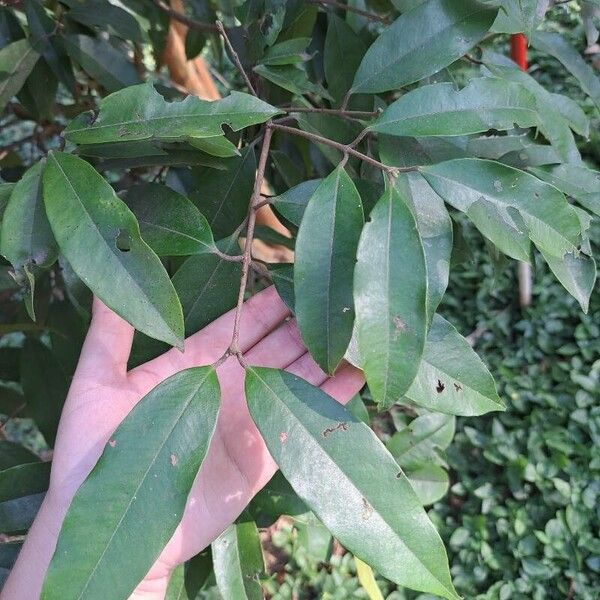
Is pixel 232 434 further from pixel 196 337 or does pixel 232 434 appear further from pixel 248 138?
pixel 248 138

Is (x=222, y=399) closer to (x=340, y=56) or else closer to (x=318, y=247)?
(x=318, y=247)

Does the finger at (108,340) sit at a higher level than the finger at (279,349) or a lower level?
higher

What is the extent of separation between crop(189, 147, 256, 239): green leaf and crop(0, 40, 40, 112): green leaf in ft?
1.18

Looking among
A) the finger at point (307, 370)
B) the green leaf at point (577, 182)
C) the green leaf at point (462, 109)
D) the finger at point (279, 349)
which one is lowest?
the finger at point (307, 370)

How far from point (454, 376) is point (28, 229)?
43 centimetres

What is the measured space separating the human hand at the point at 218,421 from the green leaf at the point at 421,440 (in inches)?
19.0

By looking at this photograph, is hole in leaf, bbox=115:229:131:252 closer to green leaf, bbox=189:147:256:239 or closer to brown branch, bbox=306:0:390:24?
green leaf, bbox=189:147:256:239

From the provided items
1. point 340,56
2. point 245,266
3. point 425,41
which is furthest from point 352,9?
point 245,266

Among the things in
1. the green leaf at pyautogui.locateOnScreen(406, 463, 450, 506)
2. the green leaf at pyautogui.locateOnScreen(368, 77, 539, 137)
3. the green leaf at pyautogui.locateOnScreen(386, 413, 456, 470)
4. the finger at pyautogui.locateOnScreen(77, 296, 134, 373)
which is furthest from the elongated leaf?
the green leaf at pyautogui.locateOnScreen(406, 463, 450, 506)

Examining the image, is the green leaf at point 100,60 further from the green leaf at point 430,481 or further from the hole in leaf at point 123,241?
the green leaf at point 430,481

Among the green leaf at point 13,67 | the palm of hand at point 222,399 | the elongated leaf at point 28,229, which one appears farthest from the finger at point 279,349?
the green leaf at point 13,67

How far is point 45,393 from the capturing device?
1039 millimetres

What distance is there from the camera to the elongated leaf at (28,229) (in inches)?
22.5

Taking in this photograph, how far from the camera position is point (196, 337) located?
0.71 meters
